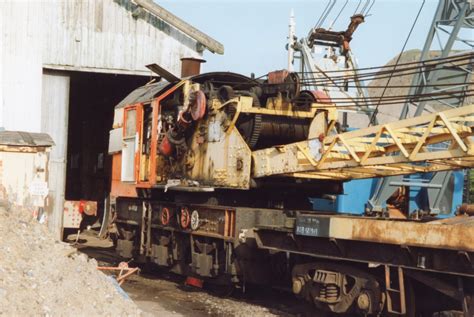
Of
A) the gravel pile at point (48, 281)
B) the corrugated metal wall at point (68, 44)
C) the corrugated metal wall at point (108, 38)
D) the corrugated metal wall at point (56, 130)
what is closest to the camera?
the gravel pile at point (48, 281)

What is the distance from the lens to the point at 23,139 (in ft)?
58.5

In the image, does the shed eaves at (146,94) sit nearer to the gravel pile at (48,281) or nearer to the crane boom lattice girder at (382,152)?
the crane boom lattice girder at (382,152)

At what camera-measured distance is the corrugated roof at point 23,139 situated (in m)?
17.4

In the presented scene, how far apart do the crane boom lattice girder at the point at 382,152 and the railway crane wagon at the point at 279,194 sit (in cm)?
2

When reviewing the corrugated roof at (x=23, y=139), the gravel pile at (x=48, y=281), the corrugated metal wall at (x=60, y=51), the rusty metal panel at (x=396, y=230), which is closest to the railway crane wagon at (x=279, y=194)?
the rusty metal panel at (x=396, y=230)

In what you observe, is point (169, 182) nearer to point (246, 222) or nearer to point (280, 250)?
point (246, 222)

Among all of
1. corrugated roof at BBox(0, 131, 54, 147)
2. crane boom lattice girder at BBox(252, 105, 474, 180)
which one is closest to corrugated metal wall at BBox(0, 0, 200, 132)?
corrugated roof at BBox(0, 131, 54, 147)

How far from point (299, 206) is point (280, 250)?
9.65 feet

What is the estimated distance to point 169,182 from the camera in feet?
50.1

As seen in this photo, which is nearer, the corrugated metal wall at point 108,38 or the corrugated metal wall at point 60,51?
the corrugated metal wall at point 60,51

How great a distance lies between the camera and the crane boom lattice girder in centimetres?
1003

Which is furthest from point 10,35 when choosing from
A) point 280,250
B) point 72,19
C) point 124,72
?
point 280,250

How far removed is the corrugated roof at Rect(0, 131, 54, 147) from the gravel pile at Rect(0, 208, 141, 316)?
23.6 ft

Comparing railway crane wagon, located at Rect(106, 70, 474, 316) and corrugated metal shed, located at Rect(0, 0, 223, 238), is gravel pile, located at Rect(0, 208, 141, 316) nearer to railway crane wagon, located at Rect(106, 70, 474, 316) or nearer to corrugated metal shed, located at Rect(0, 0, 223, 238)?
railway crane wagon, located at Rect(106, 70, 474, 316)
